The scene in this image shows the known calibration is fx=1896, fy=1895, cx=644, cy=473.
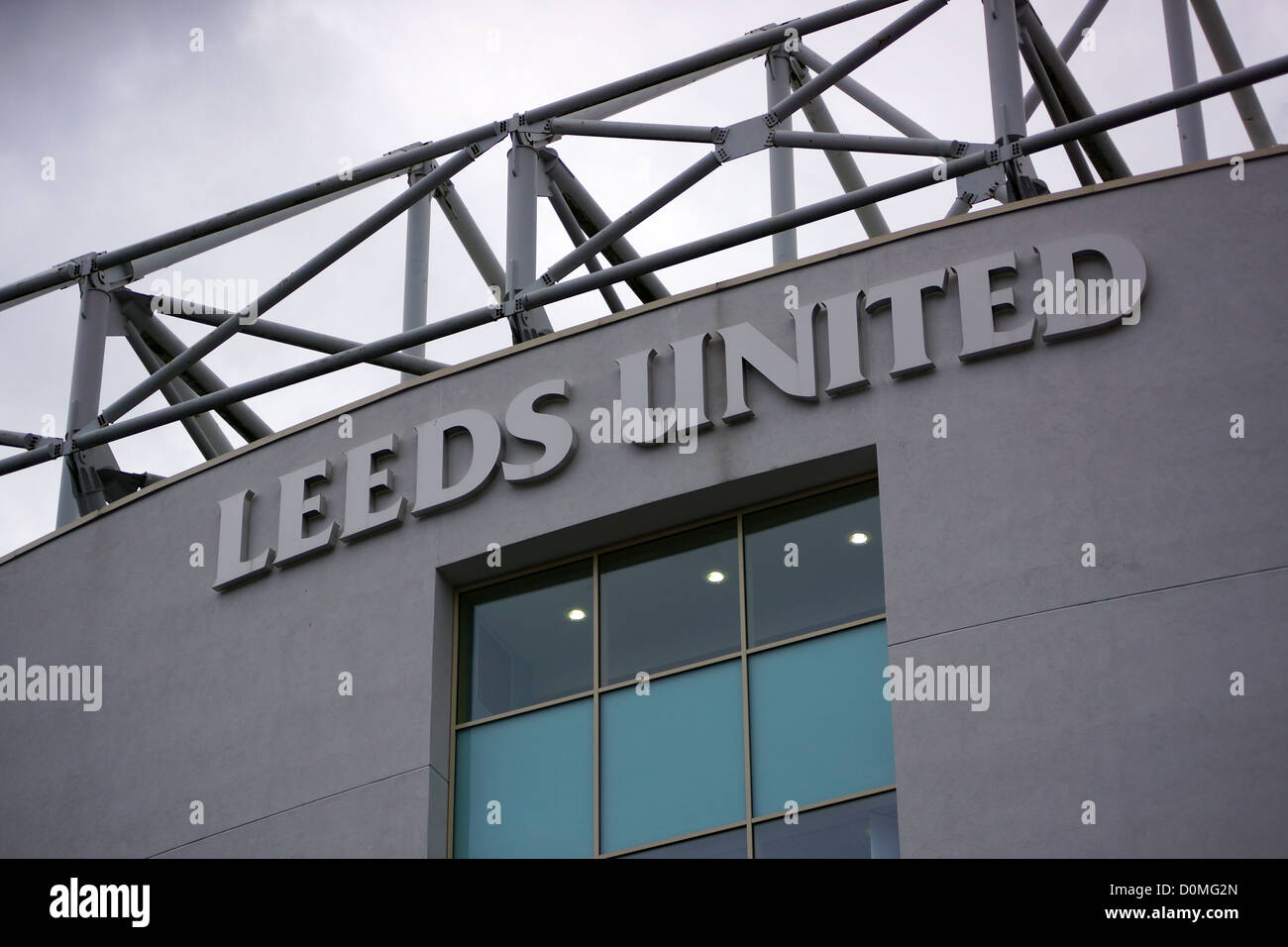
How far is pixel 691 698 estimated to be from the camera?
16.7 meters

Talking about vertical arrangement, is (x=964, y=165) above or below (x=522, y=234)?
below

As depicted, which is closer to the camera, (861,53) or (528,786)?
(528,786)

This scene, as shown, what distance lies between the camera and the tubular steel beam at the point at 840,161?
24.5 meters

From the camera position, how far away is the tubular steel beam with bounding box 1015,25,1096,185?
21016 millimetres

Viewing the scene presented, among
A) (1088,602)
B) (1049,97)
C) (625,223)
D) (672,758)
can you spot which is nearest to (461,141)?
(625,223)

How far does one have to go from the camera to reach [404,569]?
18.2 meters

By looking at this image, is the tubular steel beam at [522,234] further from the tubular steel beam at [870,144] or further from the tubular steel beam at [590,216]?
the tubular steel beam at [870,144]

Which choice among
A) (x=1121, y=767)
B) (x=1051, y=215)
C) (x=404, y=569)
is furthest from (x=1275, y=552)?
(x=404, y=569)

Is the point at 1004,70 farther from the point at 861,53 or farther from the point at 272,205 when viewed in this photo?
the point at 272,205

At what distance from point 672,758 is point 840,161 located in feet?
40.2

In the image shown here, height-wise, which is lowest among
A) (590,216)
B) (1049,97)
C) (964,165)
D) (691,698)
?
(691,698)

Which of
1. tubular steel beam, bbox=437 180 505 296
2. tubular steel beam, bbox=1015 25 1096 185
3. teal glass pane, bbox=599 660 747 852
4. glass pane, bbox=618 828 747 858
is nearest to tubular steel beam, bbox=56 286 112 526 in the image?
tubular steel beam, bbox=437 180 505 296

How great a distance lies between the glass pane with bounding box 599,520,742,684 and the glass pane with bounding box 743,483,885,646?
0.24 metres

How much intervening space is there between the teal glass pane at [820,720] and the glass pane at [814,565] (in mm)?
251
